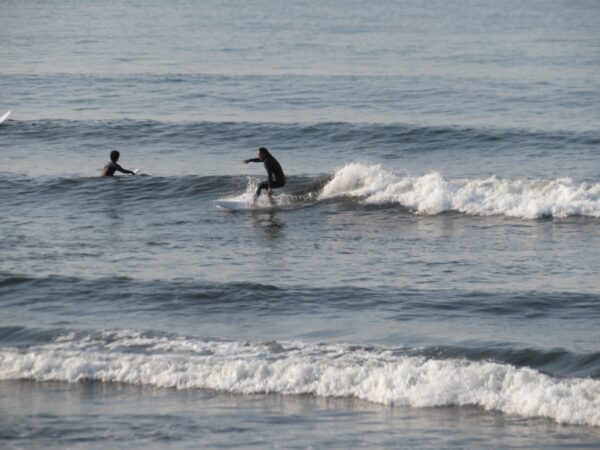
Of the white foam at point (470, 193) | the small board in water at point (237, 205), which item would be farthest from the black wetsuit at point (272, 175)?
the white foam at point (470, 193)

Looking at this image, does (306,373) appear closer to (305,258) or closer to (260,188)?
(305,258)

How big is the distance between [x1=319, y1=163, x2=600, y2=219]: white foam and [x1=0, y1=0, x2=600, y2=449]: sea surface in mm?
67

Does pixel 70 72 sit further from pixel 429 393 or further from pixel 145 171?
pixel 429 393

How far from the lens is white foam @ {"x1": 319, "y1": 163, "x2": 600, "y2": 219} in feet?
76.6

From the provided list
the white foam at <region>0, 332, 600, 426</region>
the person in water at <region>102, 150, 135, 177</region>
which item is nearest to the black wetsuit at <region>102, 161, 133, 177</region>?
the person in water at <region>102, 150, 135, 177</region>

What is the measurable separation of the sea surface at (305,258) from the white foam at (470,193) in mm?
67

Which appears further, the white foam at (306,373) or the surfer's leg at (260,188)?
the surfer's leg at (260,188)

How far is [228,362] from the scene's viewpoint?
14680 mm

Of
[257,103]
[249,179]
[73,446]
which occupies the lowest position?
[73,446]

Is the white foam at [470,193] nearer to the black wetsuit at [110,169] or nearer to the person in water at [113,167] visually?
the person in water at [113,167]

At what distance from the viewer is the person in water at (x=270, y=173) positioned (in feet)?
78.8

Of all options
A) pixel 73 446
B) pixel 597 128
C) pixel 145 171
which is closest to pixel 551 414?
pixel 73 446

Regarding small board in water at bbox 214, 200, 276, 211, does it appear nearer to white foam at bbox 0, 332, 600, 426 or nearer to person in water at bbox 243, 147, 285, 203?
person in water at bbox 243, 147, 285, 203

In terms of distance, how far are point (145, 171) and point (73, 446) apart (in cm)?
1765
